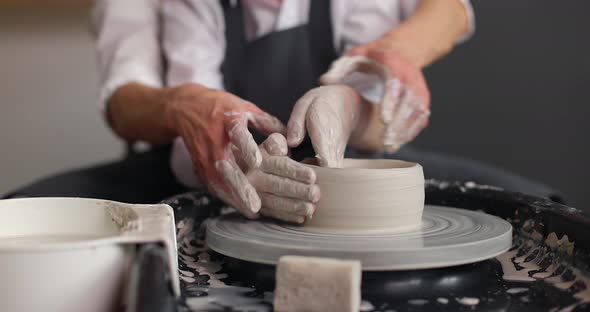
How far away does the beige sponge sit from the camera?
0.78m

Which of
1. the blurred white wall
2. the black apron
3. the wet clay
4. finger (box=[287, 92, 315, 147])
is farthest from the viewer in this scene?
the blurred white wall

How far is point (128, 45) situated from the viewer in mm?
1900

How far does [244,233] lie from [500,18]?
2.34 meters

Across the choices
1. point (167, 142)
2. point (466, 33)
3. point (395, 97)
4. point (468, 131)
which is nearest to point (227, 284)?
point (395, 97)

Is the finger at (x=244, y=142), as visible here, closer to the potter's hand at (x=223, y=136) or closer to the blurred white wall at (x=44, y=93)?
the potter's hand at (x=223, y=136)

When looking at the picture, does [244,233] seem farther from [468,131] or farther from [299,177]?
[468,131]

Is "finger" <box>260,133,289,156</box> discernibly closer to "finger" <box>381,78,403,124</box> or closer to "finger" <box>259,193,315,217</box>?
"finger" <box>259,193,315,217</box>

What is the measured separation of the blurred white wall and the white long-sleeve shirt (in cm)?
159

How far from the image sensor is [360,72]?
5.13 ft

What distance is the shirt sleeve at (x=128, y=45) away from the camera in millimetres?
1826

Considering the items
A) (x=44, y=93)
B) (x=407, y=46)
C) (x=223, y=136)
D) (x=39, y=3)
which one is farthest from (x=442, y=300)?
(x=44, y=93)

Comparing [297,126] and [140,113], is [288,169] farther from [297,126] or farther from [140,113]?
[140,113]

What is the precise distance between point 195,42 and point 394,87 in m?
0.67

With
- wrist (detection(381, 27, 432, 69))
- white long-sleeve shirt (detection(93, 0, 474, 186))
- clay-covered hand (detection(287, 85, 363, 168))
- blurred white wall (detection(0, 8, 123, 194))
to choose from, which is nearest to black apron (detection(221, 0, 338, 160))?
white long-sleeve shirt (detection(93, 0, 474, 186))
